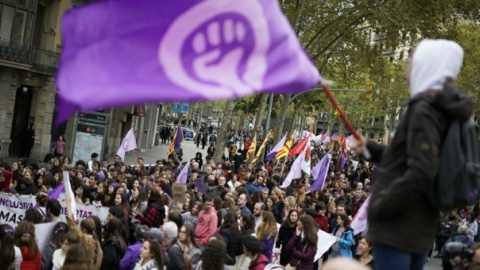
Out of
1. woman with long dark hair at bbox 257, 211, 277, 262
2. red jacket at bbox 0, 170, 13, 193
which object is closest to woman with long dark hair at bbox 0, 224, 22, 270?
woman with long dark hair at bbox 257, 211, 277, 262

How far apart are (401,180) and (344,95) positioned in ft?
267

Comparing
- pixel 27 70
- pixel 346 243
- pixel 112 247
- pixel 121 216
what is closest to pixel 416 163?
pixel 112 247

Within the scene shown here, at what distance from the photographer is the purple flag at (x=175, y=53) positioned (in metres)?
3.39

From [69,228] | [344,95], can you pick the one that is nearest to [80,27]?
[69,228]

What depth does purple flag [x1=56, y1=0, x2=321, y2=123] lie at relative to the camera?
3.39 metres

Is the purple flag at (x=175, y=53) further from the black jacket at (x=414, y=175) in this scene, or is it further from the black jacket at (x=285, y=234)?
the black jacket at (x=285, y=234)

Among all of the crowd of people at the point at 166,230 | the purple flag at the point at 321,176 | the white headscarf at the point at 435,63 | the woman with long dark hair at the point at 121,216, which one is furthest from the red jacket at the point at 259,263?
the purple flag at the point at 321,176

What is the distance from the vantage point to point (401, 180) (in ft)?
11.3

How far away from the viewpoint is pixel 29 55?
101 ft

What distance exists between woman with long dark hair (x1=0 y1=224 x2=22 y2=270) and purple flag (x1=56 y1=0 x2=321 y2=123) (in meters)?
5.10

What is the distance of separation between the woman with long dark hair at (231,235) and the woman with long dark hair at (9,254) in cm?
284

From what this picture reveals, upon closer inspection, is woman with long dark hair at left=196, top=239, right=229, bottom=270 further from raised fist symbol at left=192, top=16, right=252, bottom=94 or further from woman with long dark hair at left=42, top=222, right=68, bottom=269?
raised fist symbol at left=192, top=16, right=252, bottom=94

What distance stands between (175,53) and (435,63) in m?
1.13

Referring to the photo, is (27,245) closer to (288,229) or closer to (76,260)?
(76,260)
